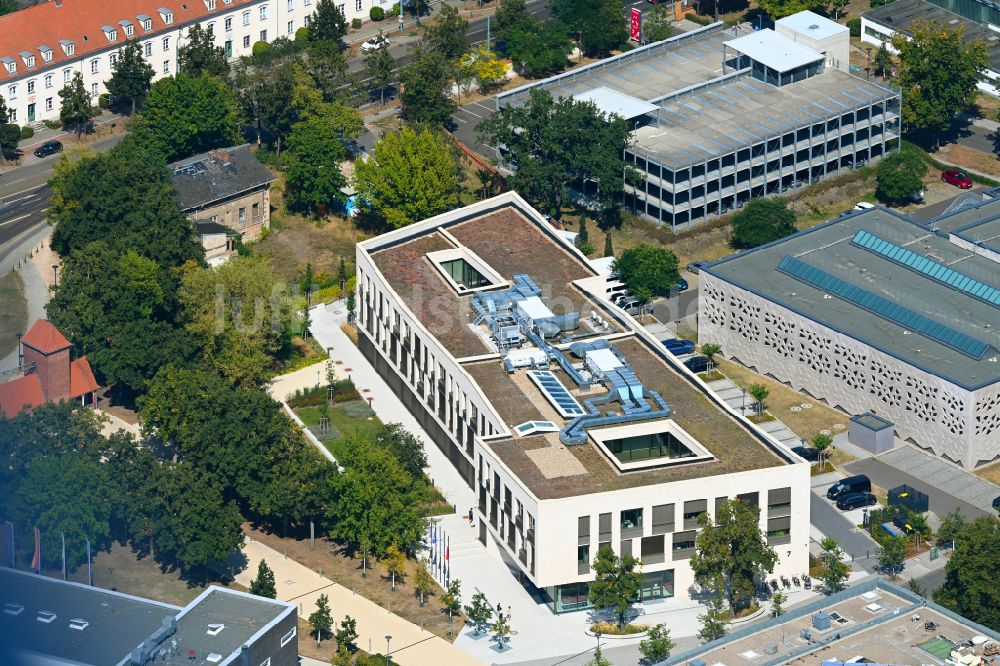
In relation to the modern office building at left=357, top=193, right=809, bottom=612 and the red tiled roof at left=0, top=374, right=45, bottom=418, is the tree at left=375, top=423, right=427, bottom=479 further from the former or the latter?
the red tiled roof at left=0, top=374, right=45, bottom=418

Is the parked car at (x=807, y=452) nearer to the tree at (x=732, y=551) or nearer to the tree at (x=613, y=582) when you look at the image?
the tree at (x=732, y=551)

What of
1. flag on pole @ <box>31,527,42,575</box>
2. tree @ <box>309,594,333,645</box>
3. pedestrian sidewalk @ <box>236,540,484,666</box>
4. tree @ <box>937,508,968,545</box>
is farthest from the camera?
tree @ <box>937,508,968,545</box>

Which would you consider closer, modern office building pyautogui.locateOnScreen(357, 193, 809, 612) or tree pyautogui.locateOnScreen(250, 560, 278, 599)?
tree pyautogui.locateOnScreen(250, 560, 278, 599)

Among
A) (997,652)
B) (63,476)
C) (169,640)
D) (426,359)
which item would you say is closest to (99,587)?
(63,476)

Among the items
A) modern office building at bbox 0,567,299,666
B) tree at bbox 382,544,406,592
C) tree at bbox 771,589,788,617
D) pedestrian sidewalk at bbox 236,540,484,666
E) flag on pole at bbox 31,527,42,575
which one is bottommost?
tree at bbox 771,589,788,617

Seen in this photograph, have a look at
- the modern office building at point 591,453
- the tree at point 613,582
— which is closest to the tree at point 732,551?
the modern office building at point 591,453

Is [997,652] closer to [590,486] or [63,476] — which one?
[590,486]

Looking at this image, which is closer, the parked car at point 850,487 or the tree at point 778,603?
the tree at point 778,603

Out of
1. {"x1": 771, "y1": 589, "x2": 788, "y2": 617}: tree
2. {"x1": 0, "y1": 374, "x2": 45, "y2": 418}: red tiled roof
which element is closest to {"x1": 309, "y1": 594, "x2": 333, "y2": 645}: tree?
{"x1": 771, "y1": 589, "x2": 788, "y2": 617}: tree
